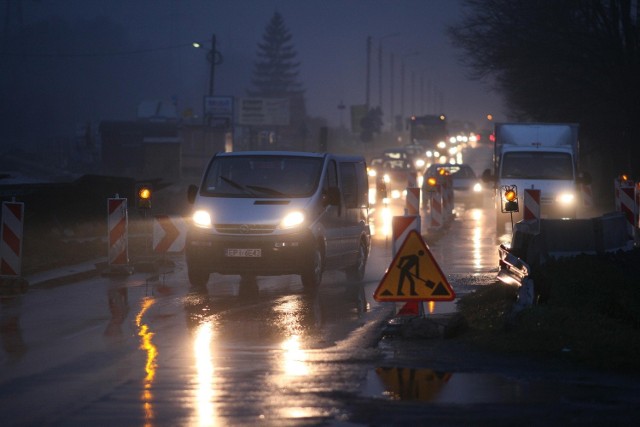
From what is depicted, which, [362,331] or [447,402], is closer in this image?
[447,402]

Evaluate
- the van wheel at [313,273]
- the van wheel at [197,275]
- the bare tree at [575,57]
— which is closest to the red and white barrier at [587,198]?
the bare tree at [575,57]

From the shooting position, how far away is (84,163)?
244 ft

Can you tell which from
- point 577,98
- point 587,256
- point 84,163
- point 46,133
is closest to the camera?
point 587,256

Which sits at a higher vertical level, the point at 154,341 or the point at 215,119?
the point at 215,119

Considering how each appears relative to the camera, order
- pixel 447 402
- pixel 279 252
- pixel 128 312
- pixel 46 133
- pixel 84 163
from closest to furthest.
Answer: pixel 447 402 < pixel 128 312 < pixel 279 252 < pixel 84 163 < pixel 46 133

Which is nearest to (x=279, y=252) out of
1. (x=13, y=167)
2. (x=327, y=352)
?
(x=327, y=352)

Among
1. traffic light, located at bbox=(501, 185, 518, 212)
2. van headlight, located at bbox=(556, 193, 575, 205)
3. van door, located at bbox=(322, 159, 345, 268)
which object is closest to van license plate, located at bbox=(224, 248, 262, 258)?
van door, located at bbox=(322, 159, 345, 268)

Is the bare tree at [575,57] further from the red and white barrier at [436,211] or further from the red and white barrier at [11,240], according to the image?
the red and white barrier at [11,240]

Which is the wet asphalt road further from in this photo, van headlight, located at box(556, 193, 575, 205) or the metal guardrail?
van headlight, located at box(556, 193, 575, 205)

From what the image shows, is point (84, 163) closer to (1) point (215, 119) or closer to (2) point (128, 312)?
(1) point (215, 119)

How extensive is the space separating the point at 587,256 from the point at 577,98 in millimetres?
29895

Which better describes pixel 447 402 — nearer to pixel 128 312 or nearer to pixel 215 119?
pixel 128 312

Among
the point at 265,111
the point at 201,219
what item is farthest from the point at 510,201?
the point at 265,111

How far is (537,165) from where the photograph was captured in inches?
1200
